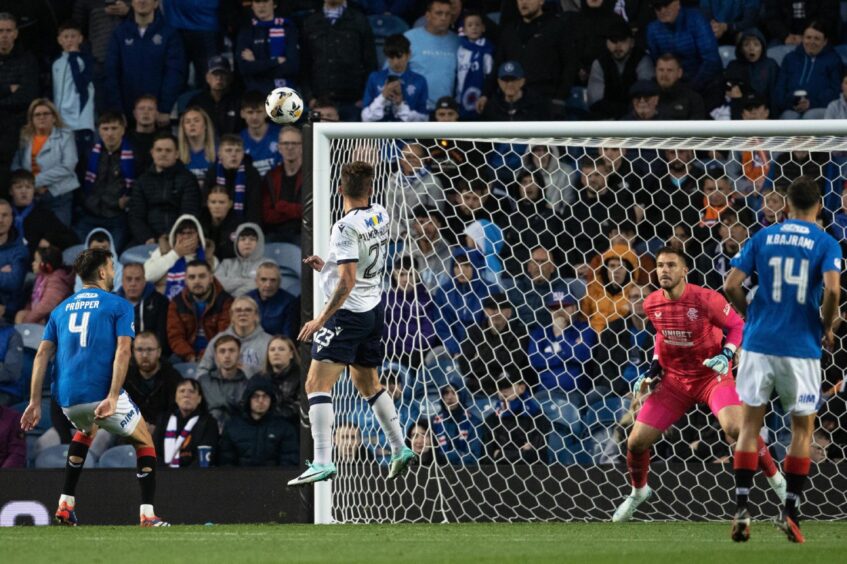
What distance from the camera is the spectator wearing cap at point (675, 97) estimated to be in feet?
41.3

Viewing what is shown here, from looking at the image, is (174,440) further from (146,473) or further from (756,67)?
(756,67)

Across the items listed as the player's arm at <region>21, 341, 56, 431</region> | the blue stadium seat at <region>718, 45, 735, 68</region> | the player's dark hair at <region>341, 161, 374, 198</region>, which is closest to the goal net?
the player's dark hair at <region>341, 161, 374, 198</region>

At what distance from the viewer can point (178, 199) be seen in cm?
1273

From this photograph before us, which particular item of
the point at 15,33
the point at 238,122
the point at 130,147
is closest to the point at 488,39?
the point at 238,122

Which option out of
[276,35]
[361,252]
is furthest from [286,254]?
[361,252]

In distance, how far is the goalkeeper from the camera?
953 centimetres

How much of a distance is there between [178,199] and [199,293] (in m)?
1.07

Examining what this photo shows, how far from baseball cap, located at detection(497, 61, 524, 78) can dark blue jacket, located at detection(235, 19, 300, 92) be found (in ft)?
6.49

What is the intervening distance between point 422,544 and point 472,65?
6.93m

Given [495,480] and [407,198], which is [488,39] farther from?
[495,480]

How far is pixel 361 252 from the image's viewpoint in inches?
345

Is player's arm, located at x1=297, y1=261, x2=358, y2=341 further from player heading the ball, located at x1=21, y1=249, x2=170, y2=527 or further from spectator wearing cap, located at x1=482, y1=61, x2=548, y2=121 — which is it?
spectator wearing cap, located at x1=482, y1=61, x2=548, y2=121

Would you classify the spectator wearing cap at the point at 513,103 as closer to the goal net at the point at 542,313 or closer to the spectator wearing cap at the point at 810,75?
the goal net at the point at 542,313

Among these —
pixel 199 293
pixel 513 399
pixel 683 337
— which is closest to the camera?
pixel 683 337
